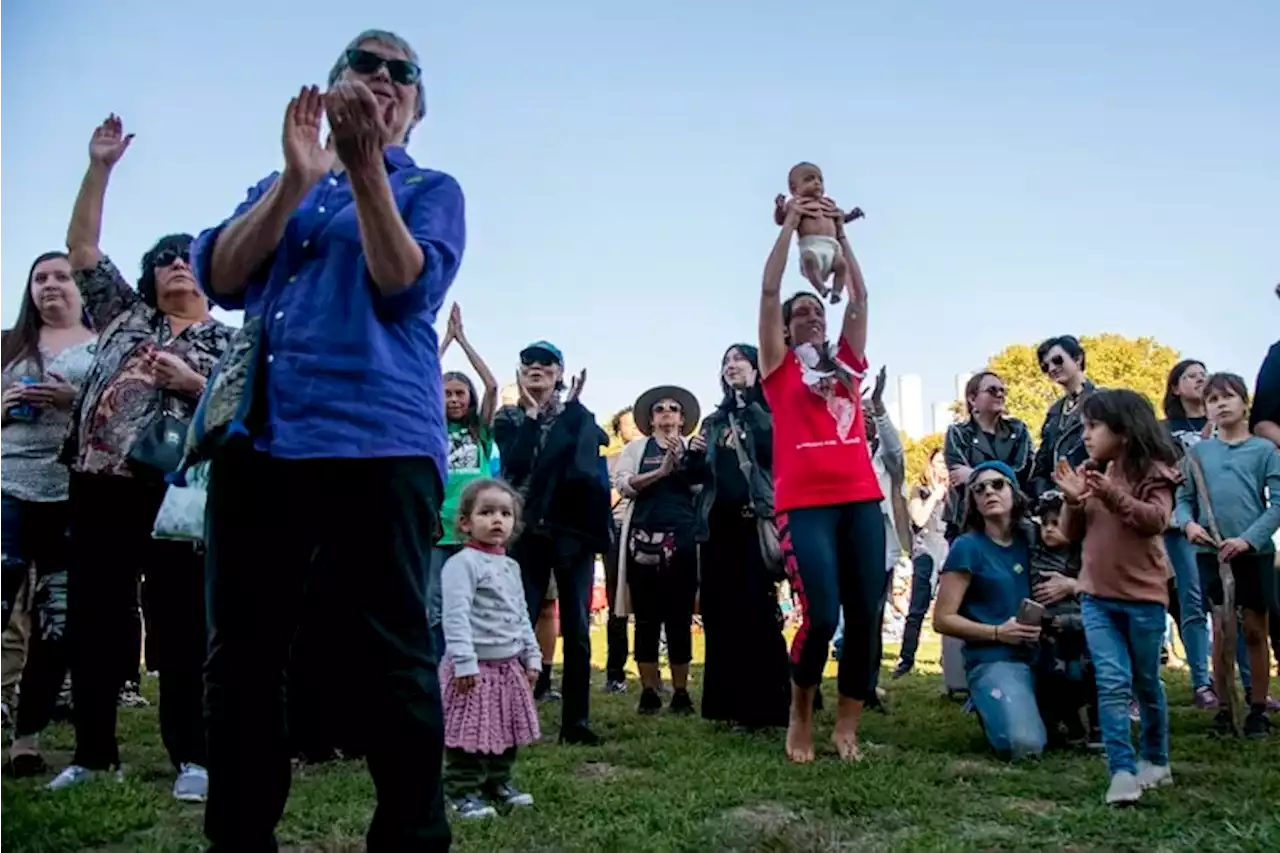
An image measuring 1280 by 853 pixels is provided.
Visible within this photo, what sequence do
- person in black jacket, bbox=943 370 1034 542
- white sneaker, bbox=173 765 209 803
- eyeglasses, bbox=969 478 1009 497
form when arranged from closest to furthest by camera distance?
white sneaker, bbox=173 765 209 803
eyeglasses, bbox=969 478 1009 497
person in black jacket, bbox=943 370 1034 542

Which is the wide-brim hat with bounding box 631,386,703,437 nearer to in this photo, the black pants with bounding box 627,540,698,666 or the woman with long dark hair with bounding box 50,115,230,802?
the black pants with bounding box 627,540,698,666

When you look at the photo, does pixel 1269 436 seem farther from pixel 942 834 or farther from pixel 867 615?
pixel 942 834

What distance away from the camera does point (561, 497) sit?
627 cm

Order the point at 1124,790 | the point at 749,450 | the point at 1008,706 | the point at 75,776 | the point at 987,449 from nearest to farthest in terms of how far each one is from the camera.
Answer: the point at 1124,790 → the point at 75,776 → the point at 1008,706 → the point at 749,450 → the point at 987,449

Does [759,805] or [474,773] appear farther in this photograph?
[474,773]

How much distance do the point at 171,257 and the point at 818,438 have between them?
9.15 feet

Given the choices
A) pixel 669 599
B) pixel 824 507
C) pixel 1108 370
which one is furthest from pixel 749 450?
pixel 1108 370

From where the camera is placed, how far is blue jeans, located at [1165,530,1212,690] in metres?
6.78

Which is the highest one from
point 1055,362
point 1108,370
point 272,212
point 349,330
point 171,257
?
point 1108,370

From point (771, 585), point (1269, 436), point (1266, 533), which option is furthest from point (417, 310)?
point (1266, 533)

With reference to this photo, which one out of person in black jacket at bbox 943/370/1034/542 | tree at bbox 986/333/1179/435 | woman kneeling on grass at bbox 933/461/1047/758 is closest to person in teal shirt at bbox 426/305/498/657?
woman kneeling on grass at bbox 933/461/1047/758

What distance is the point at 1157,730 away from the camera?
4531mm

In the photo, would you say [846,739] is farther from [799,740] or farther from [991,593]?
[991,593]

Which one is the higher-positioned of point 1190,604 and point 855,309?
point 855,309
